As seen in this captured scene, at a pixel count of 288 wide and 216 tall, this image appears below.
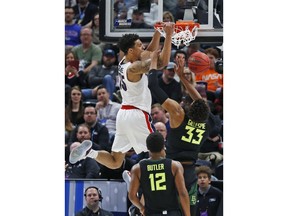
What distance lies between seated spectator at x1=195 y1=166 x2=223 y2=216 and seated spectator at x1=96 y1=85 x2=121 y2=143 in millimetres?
1203

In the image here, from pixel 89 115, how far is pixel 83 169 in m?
0.71

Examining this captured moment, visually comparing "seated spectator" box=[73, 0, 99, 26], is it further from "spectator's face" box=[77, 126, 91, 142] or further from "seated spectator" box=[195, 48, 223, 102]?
"seated spectator" box=[195, 48, 223, 102]

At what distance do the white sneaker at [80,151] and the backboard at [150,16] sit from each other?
132 cm

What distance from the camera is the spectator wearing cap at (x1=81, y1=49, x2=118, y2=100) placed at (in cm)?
1052

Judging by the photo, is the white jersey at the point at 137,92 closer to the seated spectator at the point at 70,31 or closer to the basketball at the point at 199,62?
the basketball at the point at 199,62

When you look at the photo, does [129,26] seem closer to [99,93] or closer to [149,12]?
[149,12]

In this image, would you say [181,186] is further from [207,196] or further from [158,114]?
[158,114]

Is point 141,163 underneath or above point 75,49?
underneath

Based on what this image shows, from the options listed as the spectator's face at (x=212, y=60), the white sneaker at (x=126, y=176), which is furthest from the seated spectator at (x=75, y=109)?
the spectator's face at (x=212, y=60)

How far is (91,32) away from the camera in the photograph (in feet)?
35.6

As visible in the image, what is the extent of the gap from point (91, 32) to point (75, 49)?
35 centimetres

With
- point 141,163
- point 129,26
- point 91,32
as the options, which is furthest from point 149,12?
point 141,163

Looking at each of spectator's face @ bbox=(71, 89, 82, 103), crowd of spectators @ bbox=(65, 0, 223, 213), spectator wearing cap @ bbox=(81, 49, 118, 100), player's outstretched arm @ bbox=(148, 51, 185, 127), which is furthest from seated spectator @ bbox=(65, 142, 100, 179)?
player's outstretched arm @ bbox=(148, 51, 185, 127)

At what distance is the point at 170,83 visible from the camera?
10.2 metres
